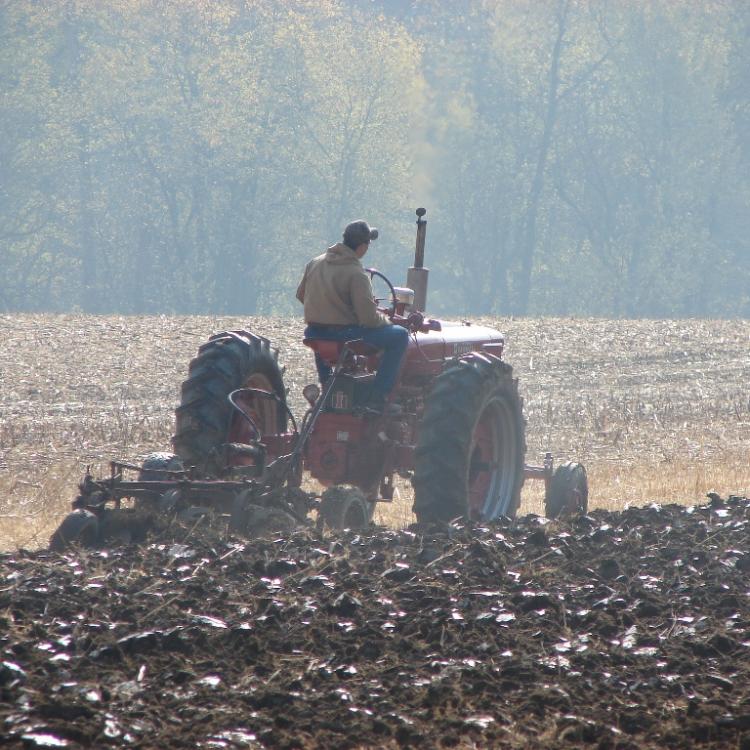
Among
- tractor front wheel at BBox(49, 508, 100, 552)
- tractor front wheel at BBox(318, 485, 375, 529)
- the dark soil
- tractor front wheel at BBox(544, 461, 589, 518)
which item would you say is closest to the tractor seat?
tractor front wheel at BBox(318, 485, 375, 529)

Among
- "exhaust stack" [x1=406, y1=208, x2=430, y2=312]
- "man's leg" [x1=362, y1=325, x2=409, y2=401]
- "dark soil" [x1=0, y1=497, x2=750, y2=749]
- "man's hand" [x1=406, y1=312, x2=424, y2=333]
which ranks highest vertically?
"exhaust stack" [x1=406, y1=208, x2=430, y2=312]

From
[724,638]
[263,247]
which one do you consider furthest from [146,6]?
[724,638]

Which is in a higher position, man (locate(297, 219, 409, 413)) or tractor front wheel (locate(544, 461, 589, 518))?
man (locate(297, 219, 409, 413))

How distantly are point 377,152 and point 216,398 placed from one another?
141ft

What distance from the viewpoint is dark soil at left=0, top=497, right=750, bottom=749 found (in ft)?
16.4

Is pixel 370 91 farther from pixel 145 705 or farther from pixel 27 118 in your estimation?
pixel 145 705

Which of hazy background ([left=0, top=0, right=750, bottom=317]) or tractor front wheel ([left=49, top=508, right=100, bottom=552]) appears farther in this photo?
hazy background ([left=0, top=0, right=750, bottom=317])

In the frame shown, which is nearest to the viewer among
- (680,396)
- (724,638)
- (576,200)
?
(724,638)

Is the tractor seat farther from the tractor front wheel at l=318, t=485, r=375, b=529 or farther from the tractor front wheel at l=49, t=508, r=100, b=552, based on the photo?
the tractor front wheel at l=49, t=508, r=100, b=552

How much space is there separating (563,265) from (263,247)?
42.9ft

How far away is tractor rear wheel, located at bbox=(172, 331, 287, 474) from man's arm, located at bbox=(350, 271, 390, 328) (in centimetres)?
94

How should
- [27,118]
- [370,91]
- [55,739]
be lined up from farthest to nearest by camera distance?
1. [370,91]
2. [27,118]
3. [55,739]

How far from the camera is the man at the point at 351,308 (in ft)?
28.7

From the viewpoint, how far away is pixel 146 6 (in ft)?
164
